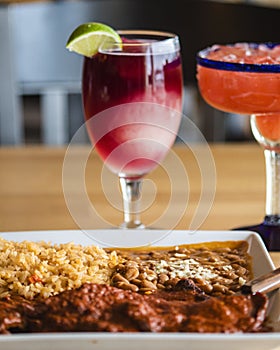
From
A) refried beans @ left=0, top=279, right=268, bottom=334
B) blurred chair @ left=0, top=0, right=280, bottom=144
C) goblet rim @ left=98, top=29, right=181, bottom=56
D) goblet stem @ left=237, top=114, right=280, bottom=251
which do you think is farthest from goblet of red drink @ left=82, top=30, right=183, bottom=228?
blurred chair @ left=0, top=0, right=280, bottom=144

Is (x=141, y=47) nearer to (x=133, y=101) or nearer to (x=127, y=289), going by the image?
(x=133, y=101)

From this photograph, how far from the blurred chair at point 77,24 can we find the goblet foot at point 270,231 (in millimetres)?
807

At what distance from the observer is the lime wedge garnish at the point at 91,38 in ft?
3.34

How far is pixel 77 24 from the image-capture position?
179 centimetres

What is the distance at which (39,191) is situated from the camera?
1315mm

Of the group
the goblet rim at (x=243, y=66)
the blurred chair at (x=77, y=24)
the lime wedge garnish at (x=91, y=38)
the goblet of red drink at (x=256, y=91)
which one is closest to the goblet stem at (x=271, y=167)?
the goblet of red drink at (x=256, y=91)

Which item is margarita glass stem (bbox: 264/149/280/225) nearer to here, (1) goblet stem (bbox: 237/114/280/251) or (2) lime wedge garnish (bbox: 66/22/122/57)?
(1) goblet stem (bbox: 237/114/280/251)

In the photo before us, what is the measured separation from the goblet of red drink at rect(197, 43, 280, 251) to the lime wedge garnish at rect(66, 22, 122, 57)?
0.14 metres

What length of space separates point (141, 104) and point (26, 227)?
0.95 feet

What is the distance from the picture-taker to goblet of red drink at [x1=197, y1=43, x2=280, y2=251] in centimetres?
100

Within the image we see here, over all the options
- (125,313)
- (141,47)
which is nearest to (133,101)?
(141,47)

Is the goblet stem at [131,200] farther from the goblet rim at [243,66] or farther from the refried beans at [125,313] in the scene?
the refried beans at [125,313]

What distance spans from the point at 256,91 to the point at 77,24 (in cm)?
89

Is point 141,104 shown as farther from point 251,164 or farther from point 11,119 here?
point 11,119
